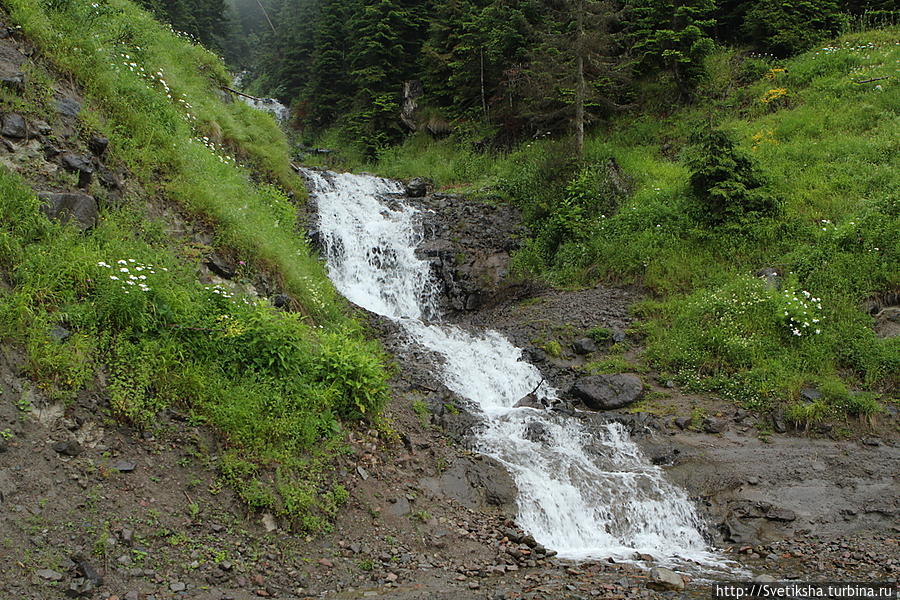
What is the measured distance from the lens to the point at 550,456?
944cm

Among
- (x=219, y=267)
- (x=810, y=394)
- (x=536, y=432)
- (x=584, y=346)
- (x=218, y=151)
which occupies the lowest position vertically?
(x=536, y=432)

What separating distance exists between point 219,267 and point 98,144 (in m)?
2.57

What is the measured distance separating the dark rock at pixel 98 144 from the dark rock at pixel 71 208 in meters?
1.39

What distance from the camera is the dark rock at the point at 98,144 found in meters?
8.59

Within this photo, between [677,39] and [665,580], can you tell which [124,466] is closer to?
[665,580]

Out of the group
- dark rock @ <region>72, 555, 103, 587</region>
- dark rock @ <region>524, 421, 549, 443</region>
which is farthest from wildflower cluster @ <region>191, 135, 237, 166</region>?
dark rock @ <region>72, 555, 103, 587</region>

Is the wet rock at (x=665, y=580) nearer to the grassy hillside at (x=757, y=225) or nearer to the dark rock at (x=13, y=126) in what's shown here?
the grassy hillside at (x=757, y=225)

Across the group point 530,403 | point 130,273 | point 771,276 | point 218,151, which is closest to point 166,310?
point 130,273

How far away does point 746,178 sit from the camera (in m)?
15.1

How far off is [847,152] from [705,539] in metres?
13.4

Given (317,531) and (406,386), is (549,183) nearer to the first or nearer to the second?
(406,386)

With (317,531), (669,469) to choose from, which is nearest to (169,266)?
(317,531)

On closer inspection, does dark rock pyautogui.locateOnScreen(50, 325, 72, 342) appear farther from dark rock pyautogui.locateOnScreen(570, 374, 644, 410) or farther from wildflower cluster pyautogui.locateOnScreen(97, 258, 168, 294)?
dark rock pyautogui.locateOnScreen(570, 374, 644, 410)

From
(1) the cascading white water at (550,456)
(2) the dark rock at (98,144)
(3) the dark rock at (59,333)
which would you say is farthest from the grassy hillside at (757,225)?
(2) the dark rock at (98,144)
